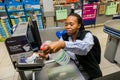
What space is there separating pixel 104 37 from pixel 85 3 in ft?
3.62

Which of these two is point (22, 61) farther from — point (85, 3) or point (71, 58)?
point (85, 3)

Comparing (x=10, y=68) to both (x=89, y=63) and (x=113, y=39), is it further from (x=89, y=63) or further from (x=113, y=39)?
(x=113, y=39)

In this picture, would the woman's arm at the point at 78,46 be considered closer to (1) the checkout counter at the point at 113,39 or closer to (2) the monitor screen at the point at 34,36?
(2) the monitor screen at the point at 34,36

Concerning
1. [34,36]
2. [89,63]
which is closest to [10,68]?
[34,36]

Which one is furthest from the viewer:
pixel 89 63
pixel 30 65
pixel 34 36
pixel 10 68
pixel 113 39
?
pixel 10 68

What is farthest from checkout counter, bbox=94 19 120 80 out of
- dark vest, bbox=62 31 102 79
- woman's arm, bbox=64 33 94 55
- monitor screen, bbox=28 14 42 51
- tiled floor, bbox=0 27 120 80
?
monitor screen, bbox=28 14 42 51

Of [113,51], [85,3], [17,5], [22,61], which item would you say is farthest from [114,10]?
[22,61]

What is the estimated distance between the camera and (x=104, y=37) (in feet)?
10.6

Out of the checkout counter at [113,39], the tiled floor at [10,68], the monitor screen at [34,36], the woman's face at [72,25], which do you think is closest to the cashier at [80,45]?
the woman's face at [72,25]

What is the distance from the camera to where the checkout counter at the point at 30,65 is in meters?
0.77

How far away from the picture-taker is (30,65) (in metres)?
0.74

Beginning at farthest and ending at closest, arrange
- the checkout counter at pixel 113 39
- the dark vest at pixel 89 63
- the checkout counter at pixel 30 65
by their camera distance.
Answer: the checkout counter at pixel 113 39
the dark vest at pixel 89 63
the checkout counter at pixel 30 65

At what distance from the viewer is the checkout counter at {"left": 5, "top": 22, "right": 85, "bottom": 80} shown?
2.53ft

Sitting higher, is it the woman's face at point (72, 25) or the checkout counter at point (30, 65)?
the woman's face at point (72, 25)
